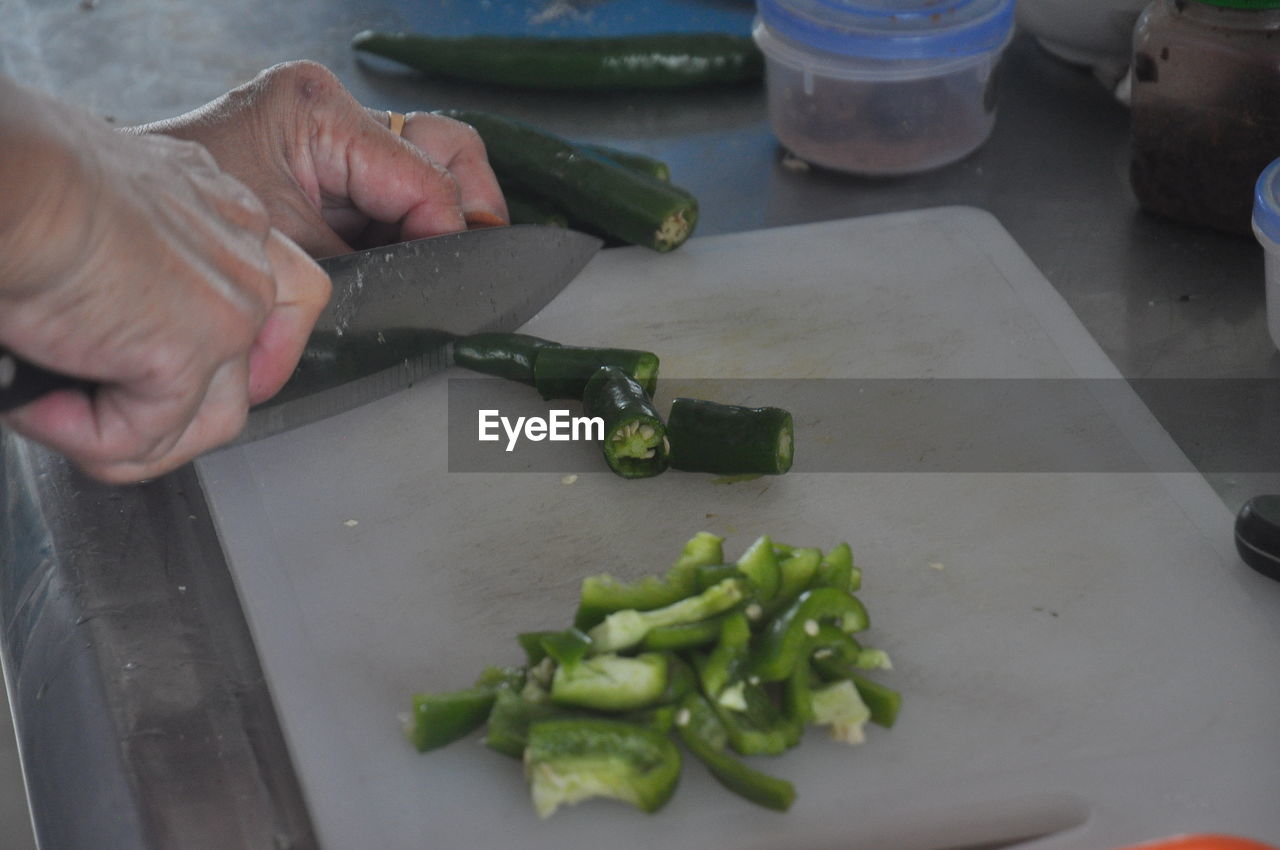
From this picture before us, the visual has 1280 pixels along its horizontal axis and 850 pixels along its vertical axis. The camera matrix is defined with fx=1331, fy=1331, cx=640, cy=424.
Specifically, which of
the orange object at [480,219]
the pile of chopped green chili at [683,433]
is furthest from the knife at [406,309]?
the pile of chopped green chili at [683,433]

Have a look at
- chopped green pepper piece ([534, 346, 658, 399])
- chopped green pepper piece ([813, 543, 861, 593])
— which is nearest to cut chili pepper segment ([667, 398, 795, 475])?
chopped green pepper piece ([534, 346, 658, 399])

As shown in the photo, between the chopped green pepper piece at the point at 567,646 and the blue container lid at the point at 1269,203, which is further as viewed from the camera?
the blue container lid at the point at 1269,203

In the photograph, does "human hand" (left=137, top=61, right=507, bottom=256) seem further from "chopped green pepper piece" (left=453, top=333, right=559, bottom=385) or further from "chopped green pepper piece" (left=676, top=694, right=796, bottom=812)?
"chopped green pepper piece" (left=676, top=694, right=796, bottom=812)

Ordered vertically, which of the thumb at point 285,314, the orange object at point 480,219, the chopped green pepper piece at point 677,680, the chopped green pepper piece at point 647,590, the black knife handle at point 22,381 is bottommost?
the chopped green pepper piece at point 677,680

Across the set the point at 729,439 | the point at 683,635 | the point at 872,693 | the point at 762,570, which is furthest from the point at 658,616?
the point at 729,439

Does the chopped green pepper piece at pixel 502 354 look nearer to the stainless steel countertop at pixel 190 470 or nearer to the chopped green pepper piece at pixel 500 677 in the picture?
the stainless steel countertop at pixel 190 470

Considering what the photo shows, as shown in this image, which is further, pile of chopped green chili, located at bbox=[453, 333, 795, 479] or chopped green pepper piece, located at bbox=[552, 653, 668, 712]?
pile of chopped green chili, located at bbox=[453, 333, 795, 479]

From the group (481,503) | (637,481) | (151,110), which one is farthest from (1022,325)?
(151,110)
